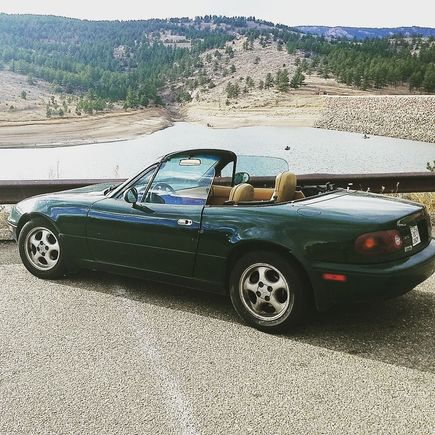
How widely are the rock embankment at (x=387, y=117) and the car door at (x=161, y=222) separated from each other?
8034 centimetres

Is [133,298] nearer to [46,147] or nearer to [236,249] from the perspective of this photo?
[236,249]

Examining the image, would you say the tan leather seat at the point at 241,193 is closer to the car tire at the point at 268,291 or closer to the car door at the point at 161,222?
the car door at the point at 161,222

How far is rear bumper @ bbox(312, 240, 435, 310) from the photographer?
3.71m

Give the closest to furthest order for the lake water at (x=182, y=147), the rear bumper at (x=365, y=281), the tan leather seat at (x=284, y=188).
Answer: the rear bumper at (x=365, y=281)
the tan leather seat at (x=284, y=188)
the lake water at (x=182, y=147)

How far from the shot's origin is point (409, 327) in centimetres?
418

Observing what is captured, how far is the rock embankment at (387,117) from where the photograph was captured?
280 feet

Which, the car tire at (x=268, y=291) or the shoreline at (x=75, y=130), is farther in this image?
the shoreline at (x=75, y=130)

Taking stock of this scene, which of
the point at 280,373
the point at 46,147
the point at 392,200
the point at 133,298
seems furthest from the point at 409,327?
the point at 46,147

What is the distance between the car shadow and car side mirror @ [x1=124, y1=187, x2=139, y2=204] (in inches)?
34.5

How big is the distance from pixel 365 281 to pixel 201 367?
1.23 metres

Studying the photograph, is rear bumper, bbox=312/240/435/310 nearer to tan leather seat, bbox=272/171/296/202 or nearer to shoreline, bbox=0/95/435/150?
tan leather seat, bbox=272/171/296/202

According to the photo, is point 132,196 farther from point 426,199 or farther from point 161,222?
point 426,199

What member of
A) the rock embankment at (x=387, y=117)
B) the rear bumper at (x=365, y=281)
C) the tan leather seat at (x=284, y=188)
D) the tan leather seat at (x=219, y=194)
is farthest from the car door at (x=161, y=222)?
the rock embankment at (x=387, y=117)

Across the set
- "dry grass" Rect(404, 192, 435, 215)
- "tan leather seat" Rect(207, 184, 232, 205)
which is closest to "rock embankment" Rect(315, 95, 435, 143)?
"dry grass" Rect(404, 192, 435, 215)
